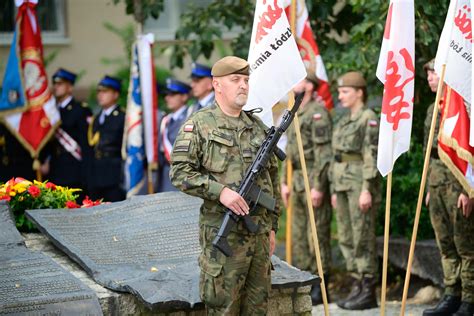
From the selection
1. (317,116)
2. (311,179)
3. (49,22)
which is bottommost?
(311,179)

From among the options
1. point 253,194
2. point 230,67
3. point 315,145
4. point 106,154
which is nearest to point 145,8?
point 106,154

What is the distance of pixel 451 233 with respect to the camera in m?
8.24

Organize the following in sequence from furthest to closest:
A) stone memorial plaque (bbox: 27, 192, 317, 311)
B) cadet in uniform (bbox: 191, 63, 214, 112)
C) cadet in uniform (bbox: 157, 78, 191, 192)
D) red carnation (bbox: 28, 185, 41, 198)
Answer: cadet in uniform (bbox: 157, 78, 191, 192) < cadet in uniform (bbox: 191, 63, 214, 112) < red carnation (bbox: 28, 185, 41, 198) < stone memorial plaque (bbox: 27, 192, 317, 311)

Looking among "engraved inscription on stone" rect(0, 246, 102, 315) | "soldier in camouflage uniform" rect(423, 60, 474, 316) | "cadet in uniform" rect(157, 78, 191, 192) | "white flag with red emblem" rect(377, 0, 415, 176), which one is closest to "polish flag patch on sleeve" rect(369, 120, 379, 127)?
"soldier in camouflage uniform" rect(423, 60, 474, 316)

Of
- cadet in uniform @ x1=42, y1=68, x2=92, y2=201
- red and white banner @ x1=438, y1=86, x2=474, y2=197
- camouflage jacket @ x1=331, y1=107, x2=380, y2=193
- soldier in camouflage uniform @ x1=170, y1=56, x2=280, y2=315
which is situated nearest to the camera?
soldier in camouflage uniform @ x1=170, y1=56, x2=280, y2=315

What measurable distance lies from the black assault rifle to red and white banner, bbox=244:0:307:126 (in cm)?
123

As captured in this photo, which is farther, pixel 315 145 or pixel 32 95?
pixel 32 95

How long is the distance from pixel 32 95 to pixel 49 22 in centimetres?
645

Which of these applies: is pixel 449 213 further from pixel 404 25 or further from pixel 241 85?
pixel 241 85

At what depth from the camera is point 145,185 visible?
36.0 ft

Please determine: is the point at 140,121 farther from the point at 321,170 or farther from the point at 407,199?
the point at 407,199

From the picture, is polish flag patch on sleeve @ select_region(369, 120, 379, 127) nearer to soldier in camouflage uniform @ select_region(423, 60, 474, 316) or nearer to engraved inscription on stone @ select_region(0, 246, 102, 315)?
soldier in camouflage uniform @ select_region(423, 60, 474, 316)

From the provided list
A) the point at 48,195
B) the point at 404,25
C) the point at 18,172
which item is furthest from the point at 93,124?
the point at 404,25

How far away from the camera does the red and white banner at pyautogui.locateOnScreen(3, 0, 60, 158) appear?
1105 cm
